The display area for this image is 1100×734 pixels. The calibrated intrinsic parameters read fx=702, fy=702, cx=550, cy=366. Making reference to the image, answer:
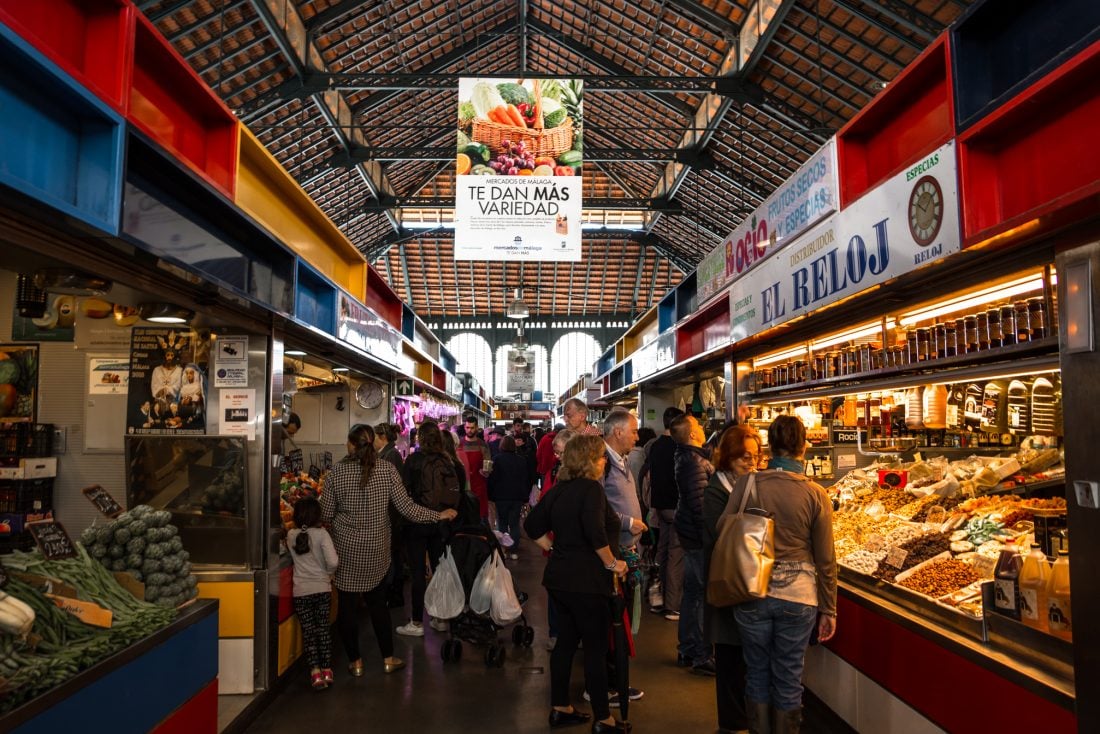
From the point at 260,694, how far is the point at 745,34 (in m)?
10.9

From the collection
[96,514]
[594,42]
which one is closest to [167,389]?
[96,514]

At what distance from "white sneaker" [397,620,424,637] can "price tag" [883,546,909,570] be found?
11.7ft

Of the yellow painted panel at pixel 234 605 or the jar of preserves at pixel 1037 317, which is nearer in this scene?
the jar of preserves at pixel 1037 317

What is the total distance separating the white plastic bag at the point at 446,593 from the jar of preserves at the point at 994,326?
3.62 meters

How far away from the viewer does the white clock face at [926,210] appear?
107 inches

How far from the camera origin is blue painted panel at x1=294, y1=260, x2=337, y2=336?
470cm

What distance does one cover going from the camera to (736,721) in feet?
12.1

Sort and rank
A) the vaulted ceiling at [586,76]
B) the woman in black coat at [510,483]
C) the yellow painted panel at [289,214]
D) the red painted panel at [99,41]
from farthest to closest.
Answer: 1. the vaulted ceiling at [586,76]
2. the woman in black coat at [510,483]
3. the yellow painted panel at [289,214]
4. the red painted panel at [99,41]

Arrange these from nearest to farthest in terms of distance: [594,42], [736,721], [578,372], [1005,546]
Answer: [1005,546], [736,721], [594,42], [578,372]

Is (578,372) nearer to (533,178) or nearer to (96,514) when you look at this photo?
(533,178)

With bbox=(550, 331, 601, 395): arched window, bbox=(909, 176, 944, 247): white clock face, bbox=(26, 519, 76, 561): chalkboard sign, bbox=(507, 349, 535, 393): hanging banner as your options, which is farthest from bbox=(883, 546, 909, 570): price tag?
bbox=(550, 331, 601, 395): arched window

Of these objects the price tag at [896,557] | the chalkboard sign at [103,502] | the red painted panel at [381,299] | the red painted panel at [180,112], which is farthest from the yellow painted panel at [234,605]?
the price tag at [896,557]

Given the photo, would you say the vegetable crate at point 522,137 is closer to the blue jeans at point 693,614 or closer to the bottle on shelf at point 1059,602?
the blue jeans at point 693,614

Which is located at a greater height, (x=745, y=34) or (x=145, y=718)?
(x=745, y=34)
